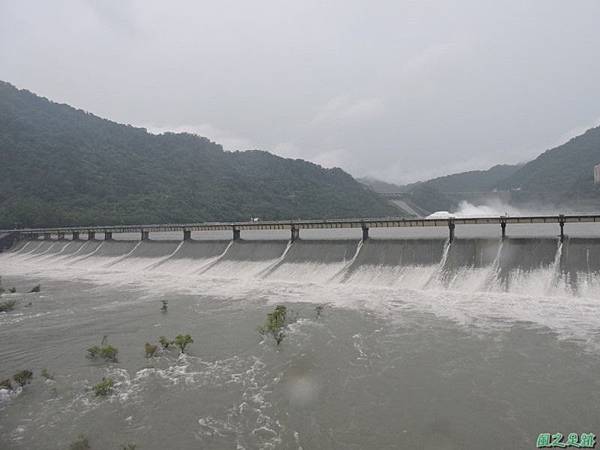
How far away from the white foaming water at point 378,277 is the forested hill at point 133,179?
50459 mm

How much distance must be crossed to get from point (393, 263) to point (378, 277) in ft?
6.79

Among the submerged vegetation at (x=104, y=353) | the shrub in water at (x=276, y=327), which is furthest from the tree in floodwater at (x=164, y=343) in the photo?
the shrub in water at (x=276, y=327)

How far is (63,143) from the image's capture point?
118 meters

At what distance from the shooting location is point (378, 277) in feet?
97.9

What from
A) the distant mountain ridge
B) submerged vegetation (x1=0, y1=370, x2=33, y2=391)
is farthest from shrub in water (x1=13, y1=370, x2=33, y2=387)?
the distant mountain ridge

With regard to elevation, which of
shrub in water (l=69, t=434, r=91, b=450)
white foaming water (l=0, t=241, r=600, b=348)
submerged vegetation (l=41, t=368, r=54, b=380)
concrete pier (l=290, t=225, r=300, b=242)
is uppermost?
concrete pier (l=290, t=225, r=300, b=242)

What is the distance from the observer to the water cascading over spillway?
2488 cm

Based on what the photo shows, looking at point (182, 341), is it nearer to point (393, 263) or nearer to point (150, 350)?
point (150, 350)

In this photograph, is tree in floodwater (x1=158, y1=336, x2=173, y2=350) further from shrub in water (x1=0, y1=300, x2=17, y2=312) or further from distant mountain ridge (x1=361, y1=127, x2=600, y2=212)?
distant mountain ridge (x1=361, y1=127, x2=600, y2=212)

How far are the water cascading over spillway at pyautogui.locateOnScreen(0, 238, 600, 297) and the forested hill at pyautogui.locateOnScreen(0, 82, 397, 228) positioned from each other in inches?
1948

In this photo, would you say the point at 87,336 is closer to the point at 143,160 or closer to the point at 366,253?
the point at 366,253

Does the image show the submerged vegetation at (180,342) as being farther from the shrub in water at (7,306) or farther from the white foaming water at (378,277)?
the shrub in water at (7,306)

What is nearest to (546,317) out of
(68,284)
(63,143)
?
(68,284)

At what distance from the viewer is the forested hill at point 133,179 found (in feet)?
312
